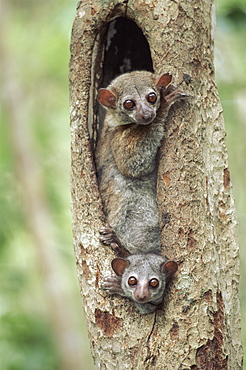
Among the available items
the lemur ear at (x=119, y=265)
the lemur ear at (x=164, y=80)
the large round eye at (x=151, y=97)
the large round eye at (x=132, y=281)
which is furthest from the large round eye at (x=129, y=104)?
the large round eye at (x=132, y=281)

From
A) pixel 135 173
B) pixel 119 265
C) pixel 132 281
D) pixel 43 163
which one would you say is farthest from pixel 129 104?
pixel 43 163

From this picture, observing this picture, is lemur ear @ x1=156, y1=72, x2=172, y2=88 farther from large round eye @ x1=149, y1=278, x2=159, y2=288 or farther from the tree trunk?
large round eye @ x1=149, y1=278, x2=159, y2=288

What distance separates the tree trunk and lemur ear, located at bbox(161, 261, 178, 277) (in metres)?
0.06

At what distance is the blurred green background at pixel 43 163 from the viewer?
6.25m

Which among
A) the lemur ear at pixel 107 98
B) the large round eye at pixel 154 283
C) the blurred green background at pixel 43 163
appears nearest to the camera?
the large round eye at pixel 154 283

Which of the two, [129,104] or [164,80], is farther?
[129,104]

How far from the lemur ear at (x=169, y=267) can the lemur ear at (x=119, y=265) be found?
31 centimetres

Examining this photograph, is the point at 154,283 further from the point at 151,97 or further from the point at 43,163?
the point at 43,163

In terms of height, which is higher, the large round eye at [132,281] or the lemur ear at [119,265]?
the lemur ear at [119,265]

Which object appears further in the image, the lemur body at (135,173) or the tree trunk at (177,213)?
the lemur body at (135,173)

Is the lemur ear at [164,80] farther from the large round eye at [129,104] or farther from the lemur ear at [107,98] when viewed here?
the lemur ear at [107,98]

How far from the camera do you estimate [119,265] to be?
3.59 meters

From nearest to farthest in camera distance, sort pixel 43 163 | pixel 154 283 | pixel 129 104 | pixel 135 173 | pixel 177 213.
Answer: pixel 154 283 < pixel 177 213 < pixel 129 104 < pixel 135 173 < pixel 43 163

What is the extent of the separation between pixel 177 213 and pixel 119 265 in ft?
1.93
